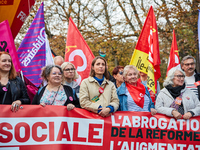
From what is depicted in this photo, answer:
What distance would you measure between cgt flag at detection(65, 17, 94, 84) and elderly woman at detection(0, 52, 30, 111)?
196 centimetres

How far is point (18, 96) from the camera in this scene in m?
3.82

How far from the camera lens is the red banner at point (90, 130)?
382 centimetres

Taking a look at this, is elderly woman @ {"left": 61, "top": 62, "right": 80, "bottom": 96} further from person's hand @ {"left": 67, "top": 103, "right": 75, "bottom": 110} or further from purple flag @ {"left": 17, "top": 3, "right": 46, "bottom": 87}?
person's hand @ {"left": 67, "top": 103, "right": 75, "bottom": 110}

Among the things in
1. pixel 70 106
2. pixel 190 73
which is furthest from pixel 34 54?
pixel 190 73

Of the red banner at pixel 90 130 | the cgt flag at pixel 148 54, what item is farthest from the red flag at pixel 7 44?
the cgt flag at pixel 148 54

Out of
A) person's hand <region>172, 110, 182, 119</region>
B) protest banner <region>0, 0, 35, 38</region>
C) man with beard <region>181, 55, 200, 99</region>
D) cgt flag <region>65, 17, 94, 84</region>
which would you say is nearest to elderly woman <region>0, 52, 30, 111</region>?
cgt flag <region>65, 17, 94, 84</region>

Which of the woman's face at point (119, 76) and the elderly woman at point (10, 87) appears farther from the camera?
the woman's face at point (119, 76)

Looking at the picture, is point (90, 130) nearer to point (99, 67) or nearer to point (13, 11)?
point (99, 67)

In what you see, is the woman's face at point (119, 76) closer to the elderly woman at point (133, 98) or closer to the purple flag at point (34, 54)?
the elderly woman at point (133, 98)

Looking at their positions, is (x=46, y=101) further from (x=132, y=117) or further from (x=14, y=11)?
(x=14, y=11)

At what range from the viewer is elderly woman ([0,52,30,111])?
3760 mm

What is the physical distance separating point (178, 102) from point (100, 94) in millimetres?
1252

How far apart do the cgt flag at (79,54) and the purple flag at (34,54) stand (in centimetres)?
62

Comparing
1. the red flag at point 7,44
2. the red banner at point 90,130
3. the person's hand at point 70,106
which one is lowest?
the red banner at point 90,130
